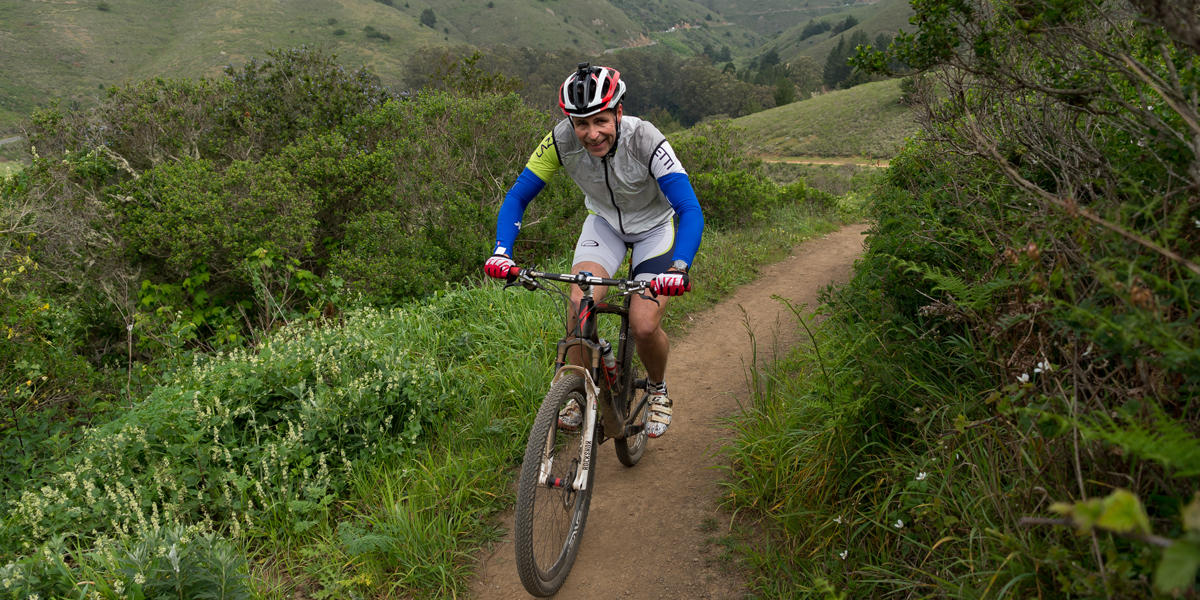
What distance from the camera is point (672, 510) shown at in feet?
12.9

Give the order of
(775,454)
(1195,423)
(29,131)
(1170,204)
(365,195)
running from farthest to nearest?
(29,131) → (365,195) → (775,454) → (1170,204) → (1195,423)

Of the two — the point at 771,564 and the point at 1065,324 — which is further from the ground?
the point at 1065,324

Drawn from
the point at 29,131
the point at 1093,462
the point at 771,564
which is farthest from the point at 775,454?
the point at 29,131

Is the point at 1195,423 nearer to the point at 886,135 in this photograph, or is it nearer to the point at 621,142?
the point at 621,142

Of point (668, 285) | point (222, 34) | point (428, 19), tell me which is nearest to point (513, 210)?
point (668, 285)

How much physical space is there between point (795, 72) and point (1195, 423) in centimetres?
10595

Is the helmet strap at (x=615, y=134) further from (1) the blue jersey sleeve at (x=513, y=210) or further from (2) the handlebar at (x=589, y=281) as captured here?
(2) the handlebar at (x=589, y=281)

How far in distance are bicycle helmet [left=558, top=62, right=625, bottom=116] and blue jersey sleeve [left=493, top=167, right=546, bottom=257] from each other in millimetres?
594

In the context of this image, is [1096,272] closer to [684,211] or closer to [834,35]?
[684,211]

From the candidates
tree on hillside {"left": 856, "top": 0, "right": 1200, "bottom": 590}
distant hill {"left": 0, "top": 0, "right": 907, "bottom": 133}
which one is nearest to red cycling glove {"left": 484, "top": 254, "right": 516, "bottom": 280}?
tree on hillside {"left": 856, "top": 0, "right": 1200, "bottom": 590}

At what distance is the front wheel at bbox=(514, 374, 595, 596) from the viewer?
2.95m

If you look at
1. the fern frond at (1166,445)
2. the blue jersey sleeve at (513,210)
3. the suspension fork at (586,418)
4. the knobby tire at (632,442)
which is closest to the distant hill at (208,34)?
the blue jersey sleeve at (513,210)

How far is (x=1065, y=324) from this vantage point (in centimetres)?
212

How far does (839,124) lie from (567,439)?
62.3 m
